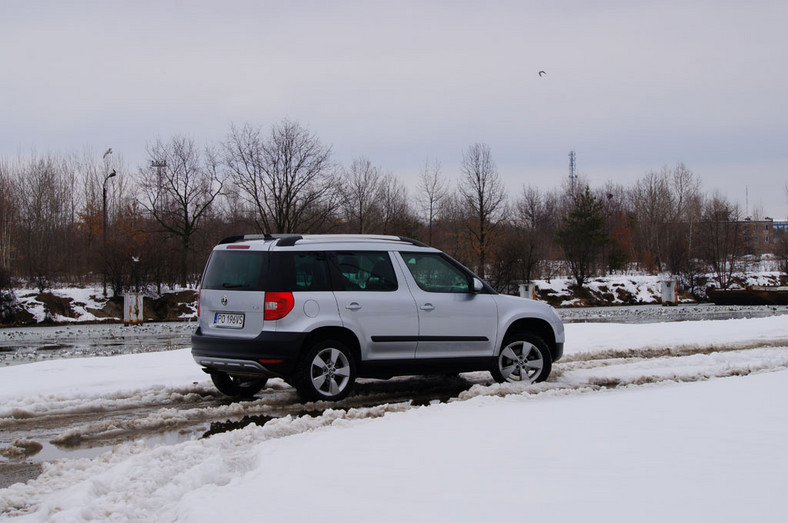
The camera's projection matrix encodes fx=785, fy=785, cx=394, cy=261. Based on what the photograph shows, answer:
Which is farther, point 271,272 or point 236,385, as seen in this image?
point 236,385

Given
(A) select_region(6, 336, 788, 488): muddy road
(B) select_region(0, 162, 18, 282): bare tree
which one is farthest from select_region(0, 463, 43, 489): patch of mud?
(B) select_region(0, 162, 18, 282): bare tree

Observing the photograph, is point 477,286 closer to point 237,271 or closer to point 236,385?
point 237,271

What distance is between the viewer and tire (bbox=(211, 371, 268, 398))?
9.55m

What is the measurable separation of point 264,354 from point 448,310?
7.74 feet

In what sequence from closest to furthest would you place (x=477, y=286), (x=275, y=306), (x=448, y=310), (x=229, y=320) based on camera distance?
1. (x=275, y=306)
2. (x=229, y=320)
3. (x=448, y=310)
4. (x=477, y=286)

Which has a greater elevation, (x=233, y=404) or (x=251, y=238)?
(x=251, y=238)

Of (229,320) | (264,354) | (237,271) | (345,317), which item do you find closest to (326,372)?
(345,317)

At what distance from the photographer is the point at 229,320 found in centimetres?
874

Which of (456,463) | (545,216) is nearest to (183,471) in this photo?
(456,463)

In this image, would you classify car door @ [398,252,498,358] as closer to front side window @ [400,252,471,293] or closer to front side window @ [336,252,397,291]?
front side window @ [400,252,471,293]

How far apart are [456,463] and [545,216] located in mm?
80984

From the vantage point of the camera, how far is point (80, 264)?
3766 cm

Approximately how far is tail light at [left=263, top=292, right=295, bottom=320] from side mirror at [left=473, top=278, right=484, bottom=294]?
97.4 inches

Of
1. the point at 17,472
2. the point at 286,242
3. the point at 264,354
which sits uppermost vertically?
the point at 286,242
